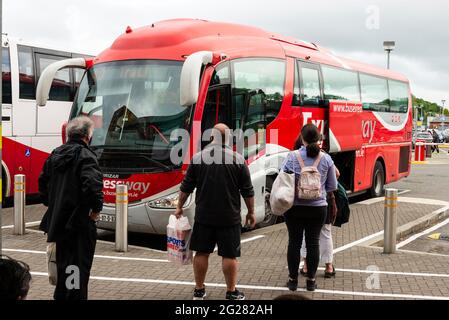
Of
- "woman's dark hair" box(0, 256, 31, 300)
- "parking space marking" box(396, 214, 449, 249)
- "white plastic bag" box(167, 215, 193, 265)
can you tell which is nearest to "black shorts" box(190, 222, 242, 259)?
"white plastic bag" box(167, 215, 193, 265)

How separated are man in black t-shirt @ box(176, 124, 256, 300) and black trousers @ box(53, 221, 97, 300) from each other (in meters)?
1.12

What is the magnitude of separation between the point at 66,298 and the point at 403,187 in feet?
50.9

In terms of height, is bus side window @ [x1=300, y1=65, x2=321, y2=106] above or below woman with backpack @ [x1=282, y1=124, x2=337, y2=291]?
above

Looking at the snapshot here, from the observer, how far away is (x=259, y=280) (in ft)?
22.5

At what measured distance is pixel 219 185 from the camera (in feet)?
18.3

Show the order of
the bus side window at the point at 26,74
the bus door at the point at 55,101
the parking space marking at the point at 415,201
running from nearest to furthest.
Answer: the bus side window at the point at 26,74, the bus door at the point at 55,101, the parking space marking at the point at 415,201

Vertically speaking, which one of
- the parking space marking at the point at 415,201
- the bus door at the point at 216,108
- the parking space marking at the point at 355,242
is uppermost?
the bus door at the point at 216,108

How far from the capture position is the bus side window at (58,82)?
13.8 metres

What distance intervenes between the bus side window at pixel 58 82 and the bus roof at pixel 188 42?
4.55 metres

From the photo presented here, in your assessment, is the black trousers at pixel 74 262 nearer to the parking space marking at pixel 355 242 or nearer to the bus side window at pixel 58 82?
the parking space marking at pixel 355 242

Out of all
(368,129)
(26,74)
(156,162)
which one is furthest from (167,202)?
(368,129)

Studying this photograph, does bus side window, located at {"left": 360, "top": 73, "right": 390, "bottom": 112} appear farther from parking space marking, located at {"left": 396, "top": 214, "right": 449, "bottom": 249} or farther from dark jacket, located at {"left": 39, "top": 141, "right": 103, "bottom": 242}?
dark jacket, located at {"left": 39, "top": 141, "right": 103, "bottom": 242}

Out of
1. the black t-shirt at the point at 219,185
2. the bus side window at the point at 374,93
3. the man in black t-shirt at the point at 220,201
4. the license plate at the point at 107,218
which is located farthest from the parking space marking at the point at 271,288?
the bus side window at the point at 374,93

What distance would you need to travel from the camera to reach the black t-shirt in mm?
5578
